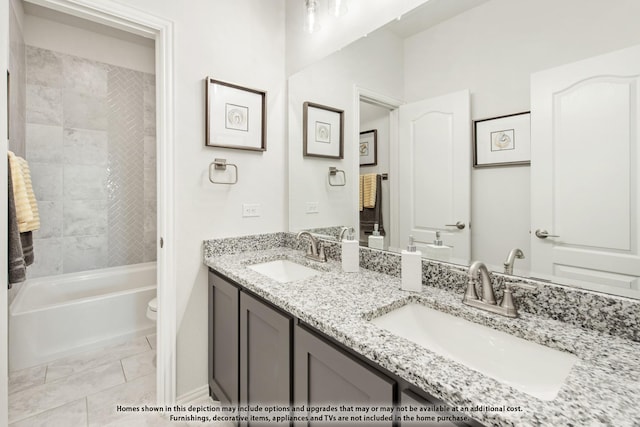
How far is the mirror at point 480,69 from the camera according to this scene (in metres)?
0.88

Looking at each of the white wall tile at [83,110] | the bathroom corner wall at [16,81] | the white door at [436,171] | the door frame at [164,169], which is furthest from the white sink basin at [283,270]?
the white wall tile at [83,110]

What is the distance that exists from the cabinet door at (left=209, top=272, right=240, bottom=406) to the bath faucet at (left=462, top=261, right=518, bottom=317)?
37.9 inches

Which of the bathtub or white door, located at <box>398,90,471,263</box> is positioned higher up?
white door, located at <box>398,90,471,263</box>

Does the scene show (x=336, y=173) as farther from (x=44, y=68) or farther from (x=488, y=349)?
(x=44, y=68)

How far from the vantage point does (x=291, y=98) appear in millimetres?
1979

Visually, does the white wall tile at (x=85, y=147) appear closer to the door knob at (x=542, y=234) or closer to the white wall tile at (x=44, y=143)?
the white wall tile at (x=44, y=143)

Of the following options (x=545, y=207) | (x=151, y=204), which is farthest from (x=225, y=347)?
(x=151, y=204)

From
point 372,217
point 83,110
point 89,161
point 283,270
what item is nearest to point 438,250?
point 372,217

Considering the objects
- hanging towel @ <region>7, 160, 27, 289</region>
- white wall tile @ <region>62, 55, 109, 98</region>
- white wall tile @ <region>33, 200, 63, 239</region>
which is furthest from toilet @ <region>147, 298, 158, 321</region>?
white wall tile @ <region>62, 55, 109, 98</region>

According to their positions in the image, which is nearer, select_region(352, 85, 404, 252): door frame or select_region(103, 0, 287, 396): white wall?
select_region(352, 85, 404, 252): door frame

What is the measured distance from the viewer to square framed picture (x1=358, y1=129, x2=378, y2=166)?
4.91 feet

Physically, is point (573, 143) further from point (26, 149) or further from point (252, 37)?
point (26, 149)

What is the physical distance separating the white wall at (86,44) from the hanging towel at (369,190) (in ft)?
9.13

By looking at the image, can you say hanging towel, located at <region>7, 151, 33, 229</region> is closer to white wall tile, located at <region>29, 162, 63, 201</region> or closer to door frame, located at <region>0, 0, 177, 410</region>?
door frame, located at <region>0, 0, 177, 410</region>
